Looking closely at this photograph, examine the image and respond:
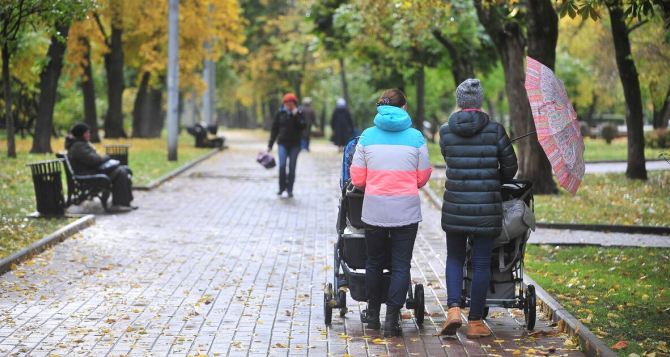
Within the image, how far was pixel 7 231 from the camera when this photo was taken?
13.6 meters

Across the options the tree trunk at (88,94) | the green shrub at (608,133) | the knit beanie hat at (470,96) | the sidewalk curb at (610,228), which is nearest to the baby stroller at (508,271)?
the knit beanie hat at (470,96)

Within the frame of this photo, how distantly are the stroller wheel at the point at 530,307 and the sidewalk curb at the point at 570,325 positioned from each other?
239mm

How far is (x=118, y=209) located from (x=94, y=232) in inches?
102

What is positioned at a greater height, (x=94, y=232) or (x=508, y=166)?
(x=508, y=166)

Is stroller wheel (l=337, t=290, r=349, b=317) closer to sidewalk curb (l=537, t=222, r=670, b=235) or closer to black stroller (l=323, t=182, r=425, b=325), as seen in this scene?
black stroller (l=323, t=182, r=425, b=325)

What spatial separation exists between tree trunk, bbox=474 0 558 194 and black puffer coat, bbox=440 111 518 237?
12152 millimetres

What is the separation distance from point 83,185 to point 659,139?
27056mm

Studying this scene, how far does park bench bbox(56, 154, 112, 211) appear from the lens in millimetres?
16766

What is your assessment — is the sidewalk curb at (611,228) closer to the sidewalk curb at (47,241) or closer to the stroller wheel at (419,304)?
the sidewalk curb at (47,241)

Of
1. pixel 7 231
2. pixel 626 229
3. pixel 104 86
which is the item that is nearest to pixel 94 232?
pixel 7 231

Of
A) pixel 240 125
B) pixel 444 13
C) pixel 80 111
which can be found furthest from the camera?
pixel 240 125

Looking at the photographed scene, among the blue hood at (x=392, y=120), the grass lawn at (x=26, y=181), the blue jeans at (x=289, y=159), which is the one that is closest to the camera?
the blue hood at (x=392, y=120)

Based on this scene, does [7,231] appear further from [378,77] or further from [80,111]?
[80,111]

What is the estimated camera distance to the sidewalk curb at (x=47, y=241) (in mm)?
11258
